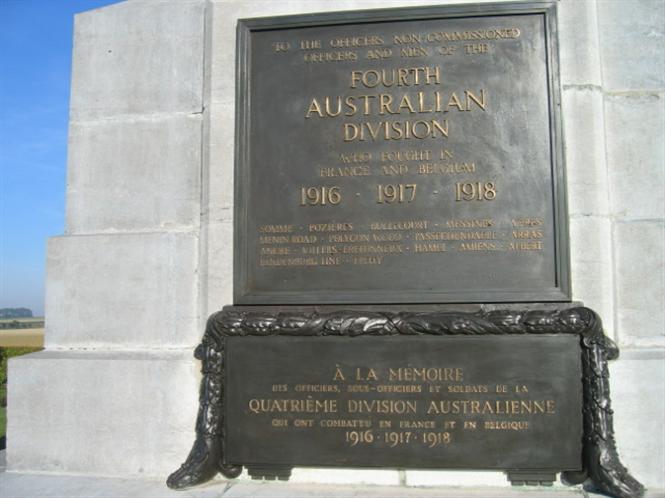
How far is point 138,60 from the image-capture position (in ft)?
18.2

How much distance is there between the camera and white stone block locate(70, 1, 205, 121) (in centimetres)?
547

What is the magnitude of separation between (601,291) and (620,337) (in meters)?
0.44

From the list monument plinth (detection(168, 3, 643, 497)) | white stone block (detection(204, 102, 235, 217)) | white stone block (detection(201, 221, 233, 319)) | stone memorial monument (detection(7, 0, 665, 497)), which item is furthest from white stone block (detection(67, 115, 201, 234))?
monument plinth (detection(168, 3, 643, 497))

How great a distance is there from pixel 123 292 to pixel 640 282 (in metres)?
4.58

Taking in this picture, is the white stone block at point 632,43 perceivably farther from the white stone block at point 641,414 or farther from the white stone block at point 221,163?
the white stone block at point 221,163

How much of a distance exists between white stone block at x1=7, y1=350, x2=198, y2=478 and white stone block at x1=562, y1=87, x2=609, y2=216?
12.0 ft

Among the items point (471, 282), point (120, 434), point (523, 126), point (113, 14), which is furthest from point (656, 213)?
point (113, 14)

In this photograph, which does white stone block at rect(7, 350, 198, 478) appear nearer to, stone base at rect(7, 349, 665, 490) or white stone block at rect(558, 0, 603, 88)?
stone base at rect(7, 349, 665, 490)

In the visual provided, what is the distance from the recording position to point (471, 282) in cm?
478

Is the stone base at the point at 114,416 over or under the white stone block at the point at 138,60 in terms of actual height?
under

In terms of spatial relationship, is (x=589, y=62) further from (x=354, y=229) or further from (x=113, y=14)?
(x=113, y=14)

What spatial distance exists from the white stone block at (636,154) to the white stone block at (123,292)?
12.6 ft

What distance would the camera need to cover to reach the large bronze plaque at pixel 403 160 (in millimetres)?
4812

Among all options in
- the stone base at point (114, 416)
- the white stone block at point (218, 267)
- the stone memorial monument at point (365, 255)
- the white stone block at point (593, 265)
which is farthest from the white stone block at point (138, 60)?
the white stone block at point (593, 265)
